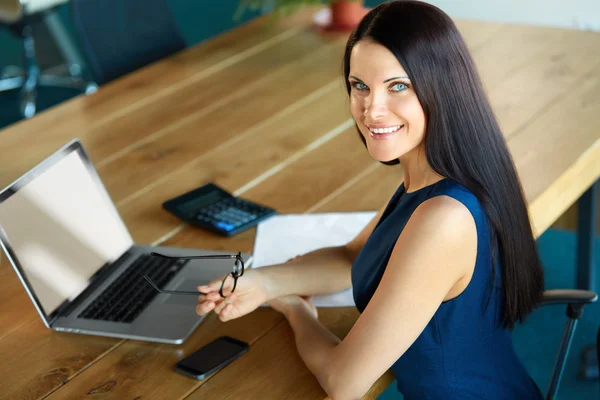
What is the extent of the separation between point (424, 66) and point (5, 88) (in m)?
4.04

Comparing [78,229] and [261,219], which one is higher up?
[78,229]

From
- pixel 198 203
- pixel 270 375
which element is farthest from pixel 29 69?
pixel 270 375

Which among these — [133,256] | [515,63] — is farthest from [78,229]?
[515,63]

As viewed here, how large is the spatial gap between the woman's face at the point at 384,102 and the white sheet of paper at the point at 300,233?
42 cm

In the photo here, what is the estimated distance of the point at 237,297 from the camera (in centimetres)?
136

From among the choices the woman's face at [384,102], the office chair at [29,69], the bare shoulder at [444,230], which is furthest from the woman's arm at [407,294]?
the office chair at [29,69]

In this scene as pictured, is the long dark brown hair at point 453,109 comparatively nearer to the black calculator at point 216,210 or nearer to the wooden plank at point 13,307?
the black calculator at point 216,210

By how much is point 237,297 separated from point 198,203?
51 centimetres

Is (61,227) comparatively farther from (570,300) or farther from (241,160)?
(570,300)

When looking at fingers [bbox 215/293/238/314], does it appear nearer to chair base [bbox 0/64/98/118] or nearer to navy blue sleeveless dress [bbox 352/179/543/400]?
navy blue sleeveless dress [bbox 352/179/543/400]

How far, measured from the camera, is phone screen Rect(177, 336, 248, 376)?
1307mm

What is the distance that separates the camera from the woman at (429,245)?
120cm

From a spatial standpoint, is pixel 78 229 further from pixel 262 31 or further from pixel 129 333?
pixel 262 31

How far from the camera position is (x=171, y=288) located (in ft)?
5.02
